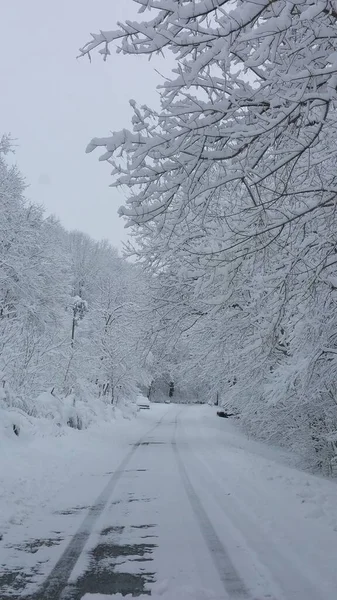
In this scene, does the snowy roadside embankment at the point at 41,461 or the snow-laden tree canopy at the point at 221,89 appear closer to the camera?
the snow-laden tree canopy at the point at 221,89

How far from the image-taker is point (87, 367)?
89.4ft

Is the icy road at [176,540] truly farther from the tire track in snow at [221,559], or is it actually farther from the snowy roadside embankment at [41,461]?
the snowy roadside embankment at [41,461]

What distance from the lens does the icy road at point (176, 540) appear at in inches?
153

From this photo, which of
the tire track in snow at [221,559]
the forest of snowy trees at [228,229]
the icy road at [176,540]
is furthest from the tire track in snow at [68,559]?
the forest of snowy trees at [228,229]

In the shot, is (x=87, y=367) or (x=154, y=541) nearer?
(x=154, y=541)

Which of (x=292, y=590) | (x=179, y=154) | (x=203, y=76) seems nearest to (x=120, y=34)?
(x=203, y=76)

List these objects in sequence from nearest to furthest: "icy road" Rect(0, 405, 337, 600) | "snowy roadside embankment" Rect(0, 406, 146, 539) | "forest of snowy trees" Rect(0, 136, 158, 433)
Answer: "icy road" Rect(0, 405, 337, 600) → "snowy roadside embankment" Rect(0, 406, 146, 539) → "forest of snowy trees" Rect(0, 136, 158, 433)

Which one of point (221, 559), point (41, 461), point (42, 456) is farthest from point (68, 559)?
point (42, 456)

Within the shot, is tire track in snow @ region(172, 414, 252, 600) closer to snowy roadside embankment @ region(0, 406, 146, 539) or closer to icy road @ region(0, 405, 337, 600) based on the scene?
icy road @ region(0, 405, 337, 600)

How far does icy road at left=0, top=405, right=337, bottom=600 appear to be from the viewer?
3893mm

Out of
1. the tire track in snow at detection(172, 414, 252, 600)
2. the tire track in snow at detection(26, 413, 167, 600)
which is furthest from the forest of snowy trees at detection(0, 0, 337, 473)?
the tire track in snow at detection(26, 413, 167, 600)

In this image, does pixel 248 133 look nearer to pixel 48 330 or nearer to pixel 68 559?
pixel 68 559

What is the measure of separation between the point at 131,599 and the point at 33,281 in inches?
788

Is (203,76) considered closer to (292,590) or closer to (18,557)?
(292,590)
